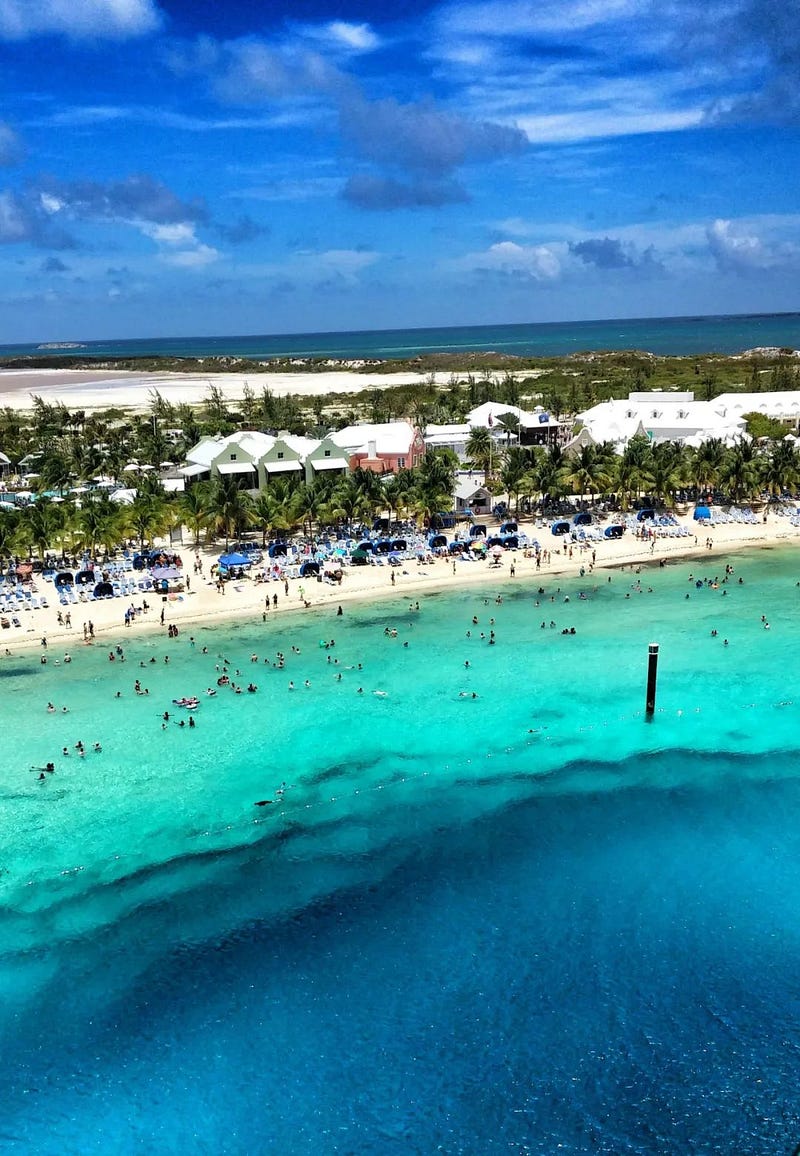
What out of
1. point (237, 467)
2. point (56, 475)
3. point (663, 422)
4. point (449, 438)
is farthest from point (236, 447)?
point (663, 422)

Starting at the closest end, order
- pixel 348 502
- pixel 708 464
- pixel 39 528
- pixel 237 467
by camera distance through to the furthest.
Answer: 1. pixel 39 528
2. pixel 348 502
3. pixel 708 464
4. pixel 237 467

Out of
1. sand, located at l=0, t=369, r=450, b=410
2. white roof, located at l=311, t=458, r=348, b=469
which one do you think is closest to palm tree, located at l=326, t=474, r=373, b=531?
white roof, located at l=311, t=458, r=348, b=469

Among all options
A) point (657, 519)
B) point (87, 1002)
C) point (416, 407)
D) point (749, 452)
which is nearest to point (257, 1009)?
point (87, 1002)

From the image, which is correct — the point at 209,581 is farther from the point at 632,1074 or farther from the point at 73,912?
the point at 632,1074

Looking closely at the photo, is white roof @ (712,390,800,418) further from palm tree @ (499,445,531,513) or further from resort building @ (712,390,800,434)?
palm tree @ (499,445,531,513)

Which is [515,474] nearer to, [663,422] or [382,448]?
[382,448]

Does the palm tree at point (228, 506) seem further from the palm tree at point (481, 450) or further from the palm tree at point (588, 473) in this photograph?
the palm tree at point (481, 450)

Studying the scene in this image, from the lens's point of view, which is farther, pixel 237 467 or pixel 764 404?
pixel 764 404

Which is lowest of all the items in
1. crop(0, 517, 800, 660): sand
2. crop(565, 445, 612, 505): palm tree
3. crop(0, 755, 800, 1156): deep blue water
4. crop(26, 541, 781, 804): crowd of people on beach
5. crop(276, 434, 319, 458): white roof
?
crop(0, 755, 800, 1156): deep blue water
